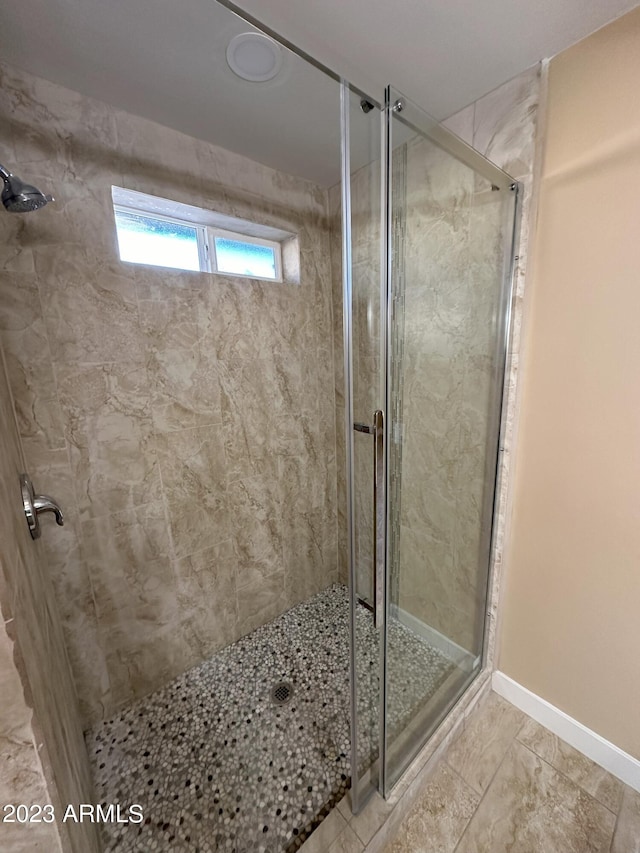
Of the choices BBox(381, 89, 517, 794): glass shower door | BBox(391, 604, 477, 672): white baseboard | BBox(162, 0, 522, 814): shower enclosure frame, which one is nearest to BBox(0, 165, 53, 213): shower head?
BBox(162, 0, 522, 814): shower enclosure frame

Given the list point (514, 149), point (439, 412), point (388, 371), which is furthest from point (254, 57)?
point (439, 412)

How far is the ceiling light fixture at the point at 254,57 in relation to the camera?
0.94 meters

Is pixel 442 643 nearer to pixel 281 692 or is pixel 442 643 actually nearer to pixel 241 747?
pixel 281 692

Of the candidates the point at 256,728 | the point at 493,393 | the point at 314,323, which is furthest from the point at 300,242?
the point at 256,728

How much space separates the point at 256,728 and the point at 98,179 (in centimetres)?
217

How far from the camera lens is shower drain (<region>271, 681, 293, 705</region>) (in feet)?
4.74

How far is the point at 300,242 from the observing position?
5.72 feet

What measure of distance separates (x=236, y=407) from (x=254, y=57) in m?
1.21

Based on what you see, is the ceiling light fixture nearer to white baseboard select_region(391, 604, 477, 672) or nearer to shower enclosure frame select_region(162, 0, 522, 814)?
shower enclosure frame select_region(162, 0, 522, 814)

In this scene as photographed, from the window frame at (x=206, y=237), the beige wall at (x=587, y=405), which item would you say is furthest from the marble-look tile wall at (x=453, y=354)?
the window frame at (x=206, y=237)

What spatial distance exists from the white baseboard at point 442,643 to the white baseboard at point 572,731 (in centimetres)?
12

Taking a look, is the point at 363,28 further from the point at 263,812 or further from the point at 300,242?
the point at 263,812

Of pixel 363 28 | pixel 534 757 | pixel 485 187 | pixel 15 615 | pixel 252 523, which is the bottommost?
pixel 534 757

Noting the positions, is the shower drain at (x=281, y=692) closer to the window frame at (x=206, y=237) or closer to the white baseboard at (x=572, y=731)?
the white baseboard at (x=572, y=731)
